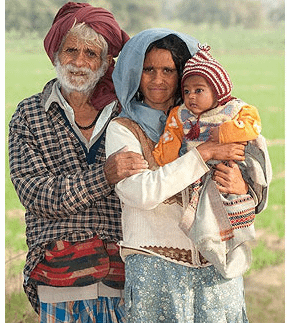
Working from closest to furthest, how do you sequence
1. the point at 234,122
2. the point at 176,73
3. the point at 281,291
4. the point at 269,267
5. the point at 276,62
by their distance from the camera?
1. the point at 234,122
2. the point at 176,73
3. the point at 281,291
4. the point at 269,267
5. the point at 276,62

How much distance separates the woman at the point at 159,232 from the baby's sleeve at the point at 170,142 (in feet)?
0.19

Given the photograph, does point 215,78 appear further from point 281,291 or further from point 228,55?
point 228,55

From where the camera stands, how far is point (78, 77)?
3.17m

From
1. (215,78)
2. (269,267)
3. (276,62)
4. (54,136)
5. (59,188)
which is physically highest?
(215,78)

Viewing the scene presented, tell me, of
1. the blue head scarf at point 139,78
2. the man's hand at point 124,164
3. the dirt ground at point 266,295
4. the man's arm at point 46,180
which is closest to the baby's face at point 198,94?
the blue head scarf at point 139,78

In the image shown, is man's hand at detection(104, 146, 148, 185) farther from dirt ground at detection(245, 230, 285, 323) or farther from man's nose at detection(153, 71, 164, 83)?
dirt ground at detection(245, 230, 285, 323)

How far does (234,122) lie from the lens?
262cm

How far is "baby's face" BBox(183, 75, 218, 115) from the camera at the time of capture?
8.71 ft

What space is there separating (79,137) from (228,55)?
13840 millimetres

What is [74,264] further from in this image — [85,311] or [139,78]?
[139,78]

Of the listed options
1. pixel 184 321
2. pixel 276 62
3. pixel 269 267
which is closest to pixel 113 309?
pixel 184 321

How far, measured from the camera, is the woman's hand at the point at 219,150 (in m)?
2.62

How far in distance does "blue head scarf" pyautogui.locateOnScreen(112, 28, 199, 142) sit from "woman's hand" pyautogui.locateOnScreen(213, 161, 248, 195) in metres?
0.32

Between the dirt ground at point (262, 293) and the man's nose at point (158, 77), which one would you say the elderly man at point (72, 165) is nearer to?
the man's nose at point (158, 77)
